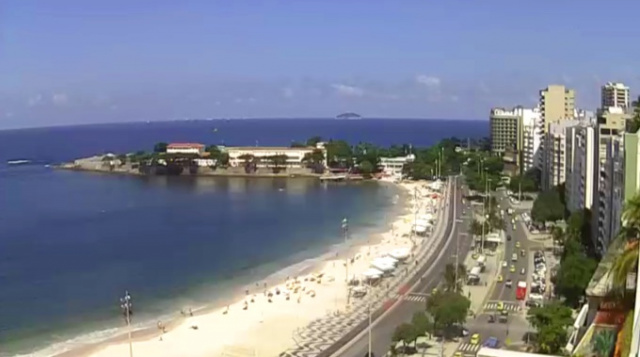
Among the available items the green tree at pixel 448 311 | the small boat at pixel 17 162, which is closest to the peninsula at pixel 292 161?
the small boat at pixel 17 162

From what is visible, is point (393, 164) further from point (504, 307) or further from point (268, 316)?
point (504, 307)

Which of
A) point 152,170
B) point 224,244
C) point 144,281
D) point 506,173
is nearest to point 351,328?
point 144,281

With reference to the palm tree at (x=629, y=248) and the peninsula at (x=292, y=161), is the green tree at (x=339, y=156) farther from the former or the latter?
the palm tree at (x=629, y=248)

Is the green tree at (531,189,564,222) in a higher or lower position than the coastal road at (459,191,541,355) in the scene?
higher

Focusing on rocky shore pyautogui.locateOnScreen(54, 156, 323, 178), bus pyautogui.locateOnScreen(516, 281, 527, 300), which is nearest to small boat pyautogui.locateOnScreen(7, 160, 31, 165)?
rocky shore pyautogui.locateOnScreen(54, 156, 323, 178)

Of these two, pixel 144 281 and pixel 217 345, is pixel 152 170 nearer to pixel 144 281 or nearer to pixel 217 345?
pixel 144 281

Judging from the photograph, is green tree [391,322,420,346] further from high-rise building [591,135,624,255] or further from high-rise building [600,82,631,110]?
high-rise building [600,82,631,110]

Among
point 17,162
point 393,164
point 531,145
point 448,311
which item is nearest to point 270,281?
point 448,311

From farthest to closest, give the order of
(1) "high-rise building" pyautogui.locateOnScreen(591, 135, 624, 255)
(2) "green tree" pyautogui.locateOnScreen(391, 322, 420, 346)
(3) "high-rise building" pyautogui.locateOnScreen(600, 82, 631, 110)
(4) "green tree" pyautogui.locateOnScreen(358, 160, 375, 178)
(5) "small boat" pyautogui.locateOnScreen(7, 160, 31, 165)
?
(5) "small boat" pyautogui.locateOnScreen(7, 160, 31, 165) → (4) "green tree" pyautogui.locateOnScreen(358, 160, 375, 178) → (3) "high-rise building" pyautogui.locateOnScreen(600, 82, 631, 110) → (1) "high-rise building" pyautogui.locateOnScreen(591, 135, 624, 255) → (2) "green tree" pyautogui.locateOnScreen(391, 322, 420, 346)
